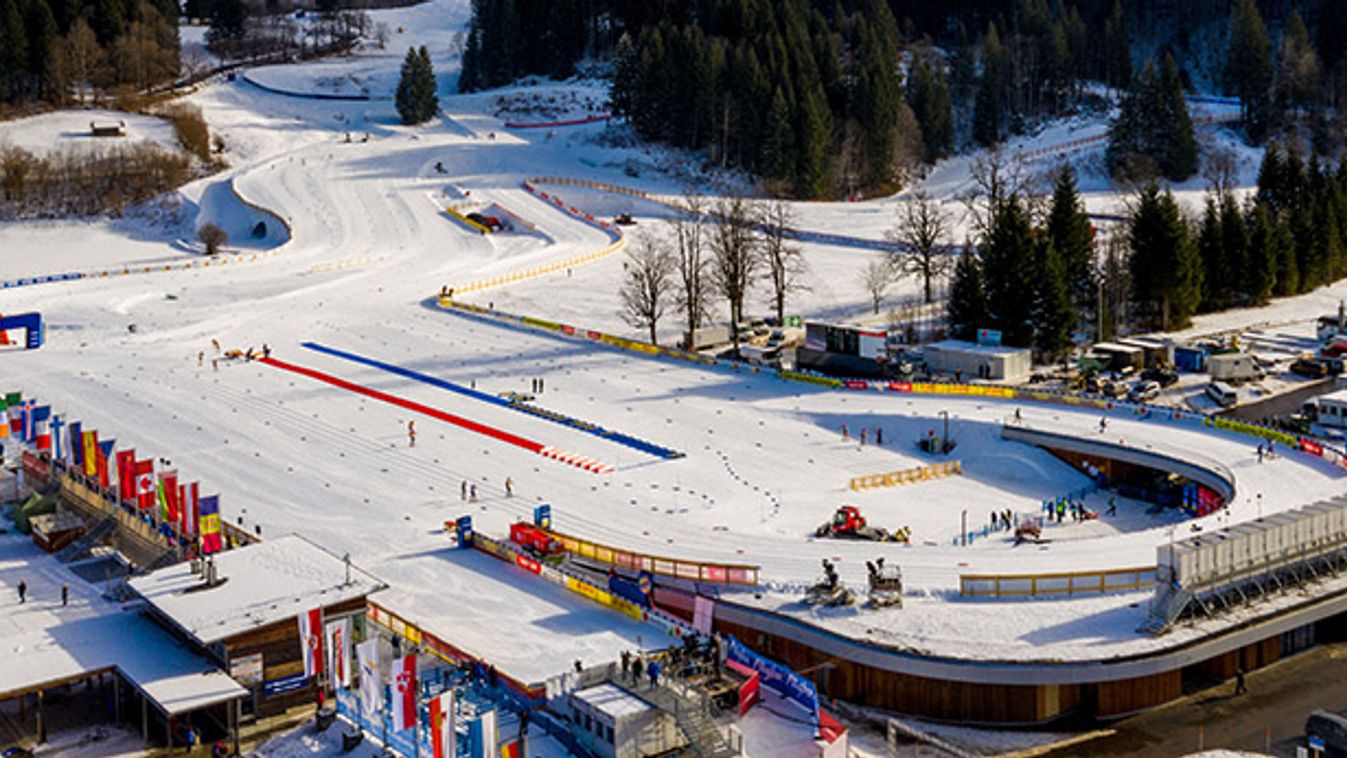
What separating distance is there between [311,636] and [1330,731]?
885 inches

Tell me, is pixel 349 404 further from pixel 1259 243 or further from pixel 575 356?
pixel 1259 243

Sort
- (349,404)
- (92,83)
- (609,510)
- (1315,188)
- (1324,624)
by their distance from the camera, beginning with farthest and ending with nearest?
1. (92,83)
2. (1315,188)
3. (349,404)
4. (609,510)
5. (1324,624)

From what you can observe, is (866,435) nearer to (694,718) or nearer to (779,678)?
(779,678)

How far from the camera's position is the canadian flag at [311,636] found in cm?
3606

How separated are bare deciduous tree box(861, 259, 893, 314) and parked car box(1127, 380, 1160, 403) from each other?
20325 millimetres

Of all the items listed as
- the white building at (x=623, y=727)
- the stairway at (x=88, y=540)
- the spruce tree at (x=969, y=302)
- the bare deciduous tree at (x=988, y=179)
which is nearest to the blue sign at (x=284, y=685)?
the white building at (x=623, y=727)

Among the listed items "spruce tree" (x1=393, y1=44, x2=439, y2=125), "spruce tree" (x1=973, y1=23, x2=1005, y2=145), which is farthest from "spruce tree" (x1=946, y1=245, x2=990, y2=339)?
"spruce tree" (x1=393, y1=44, x2=439, y2=125)

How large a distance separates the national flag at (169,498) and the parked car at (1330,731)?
1186 inches

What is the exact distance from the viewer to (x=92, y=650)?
38.2 metres

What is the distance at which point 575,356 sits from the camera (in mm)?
74312

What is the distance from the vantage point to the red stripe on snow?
60219 millimetres

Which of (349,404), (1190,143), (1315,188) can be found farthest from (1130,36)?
(349,404)

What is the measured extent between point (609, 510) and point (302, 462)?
13592mm

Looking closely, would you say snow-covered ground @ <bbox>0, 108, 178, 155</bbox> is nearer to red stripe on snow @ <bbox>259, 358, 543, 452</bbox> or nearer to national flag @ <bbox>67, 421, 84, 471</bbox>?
red stripe on snow @ <bbox>259, 358, 543, 452</bbox>
